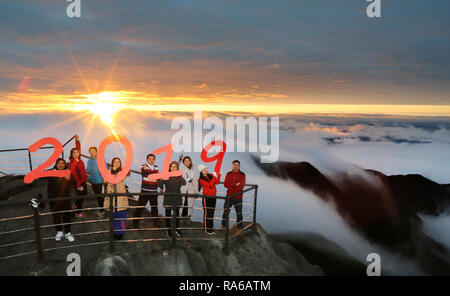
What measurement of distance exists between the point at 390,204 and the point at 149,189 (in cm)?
10950

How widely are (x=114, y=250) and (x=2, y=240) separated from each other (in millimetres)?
3772

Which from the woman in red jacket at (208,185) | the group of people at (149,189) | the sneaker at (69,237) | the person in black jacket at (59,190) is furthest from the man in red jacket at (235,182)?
the person in black jacket at (59,190)

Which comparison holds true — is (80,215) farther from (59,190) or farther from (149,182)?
(149,182)

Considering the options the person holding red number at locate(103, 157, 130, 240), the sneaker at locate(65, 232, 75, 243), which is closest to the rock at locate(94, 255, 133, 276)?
the person holding red number at locate(103, 157, 130, 240)

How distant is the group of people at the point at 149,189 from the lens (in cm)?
711

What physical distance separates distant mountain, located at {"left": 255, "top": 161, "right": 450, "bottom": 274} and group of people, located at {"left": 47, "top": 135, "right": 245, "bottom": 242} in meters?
93.7

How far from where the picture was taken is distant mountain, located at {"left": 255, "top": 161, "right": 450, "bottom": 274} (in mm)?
87250

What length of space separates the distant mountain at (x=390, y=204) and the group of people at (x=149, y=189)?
93.7 m

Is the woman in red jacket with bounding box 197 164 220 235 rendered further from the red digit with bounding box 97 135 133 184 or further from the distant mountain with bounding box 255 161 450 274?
the distant mountain with bounding box 255 161 450 274

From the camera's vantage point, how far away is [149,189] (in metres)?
7.57

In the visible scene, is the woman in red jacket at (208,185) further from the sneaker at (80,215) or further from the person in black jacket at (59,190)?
the sneaker at (80,215)

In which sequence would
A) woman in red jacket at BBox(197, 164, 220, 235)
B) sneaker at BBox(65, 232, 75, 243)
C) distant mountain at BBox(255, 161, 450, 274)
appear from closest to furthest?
sneaker at BBox(65, 232, 75, 243) → woman in red jacket at BBox(197, 164, 220, 235) → distant mountain at BBox(255, 161, 450, 274)

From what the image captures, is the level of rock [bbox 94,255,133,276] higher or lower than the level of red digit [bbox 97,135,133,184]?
lower
